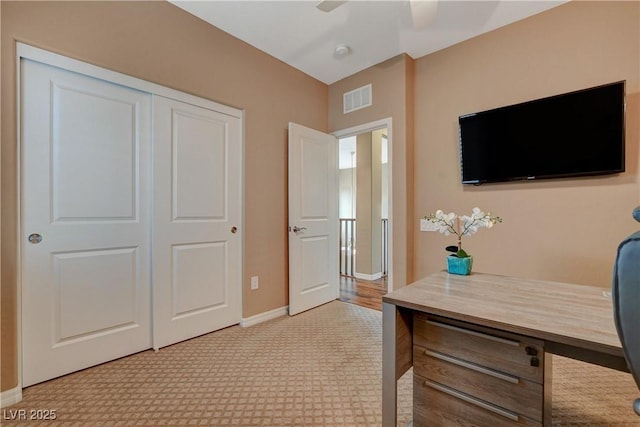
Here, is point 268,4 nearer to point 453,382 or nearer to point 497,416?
point 453,382

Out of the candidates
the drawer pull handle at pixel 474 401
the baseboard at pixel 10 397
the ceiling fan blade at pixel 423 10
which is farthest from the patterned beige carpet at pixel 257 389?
the ceiling fan blade at pixel 423 10

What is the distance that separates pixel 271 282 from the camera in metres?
2.94

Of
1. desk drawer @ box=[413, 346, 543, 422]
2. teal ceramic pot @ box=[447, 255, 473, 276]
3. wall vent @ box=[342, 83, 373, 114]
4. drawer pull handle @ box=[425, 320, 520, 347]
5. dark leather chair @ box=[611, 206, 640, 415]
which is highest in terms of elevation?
wall vent @ box=[342, 83, 373, 114]

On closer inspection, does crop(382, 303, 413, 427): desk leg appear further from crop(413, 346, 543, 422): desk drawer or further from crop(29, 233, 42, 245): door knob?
crop(29, 233, 42, 245): door knob

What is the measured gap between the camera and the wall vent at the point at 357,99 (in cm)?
Answer: 319

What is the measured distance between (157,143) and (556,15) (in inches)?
133

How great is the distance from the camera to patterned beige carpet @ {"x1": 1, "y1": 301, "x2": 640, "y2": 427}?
4.83 feet

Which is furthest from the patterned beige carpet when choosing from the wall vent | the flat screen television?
the wall vent

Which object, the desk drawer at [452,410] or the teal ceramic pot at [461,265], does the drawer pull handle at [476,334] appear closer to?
the desk drawer at [452,410]

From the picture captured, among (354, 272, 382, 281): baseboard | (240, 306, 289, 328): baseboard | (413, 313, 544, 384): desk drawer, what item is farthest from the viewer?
(354, 272, 382, 281): baseboard

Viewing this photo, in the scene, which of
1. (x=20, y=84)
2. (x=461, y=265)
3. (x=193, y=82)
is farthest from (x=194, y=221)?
(x=461, y=265)

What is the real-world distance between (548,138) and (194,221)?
3.01m

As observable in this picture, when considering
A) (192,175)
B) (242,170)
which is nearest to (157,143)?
(192,175)

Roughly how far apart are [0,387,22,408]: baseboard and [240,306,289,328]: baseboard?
1468mm
